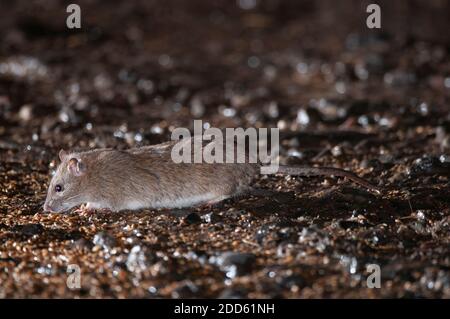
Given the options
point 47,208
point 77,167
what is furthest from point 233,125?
point 47,208

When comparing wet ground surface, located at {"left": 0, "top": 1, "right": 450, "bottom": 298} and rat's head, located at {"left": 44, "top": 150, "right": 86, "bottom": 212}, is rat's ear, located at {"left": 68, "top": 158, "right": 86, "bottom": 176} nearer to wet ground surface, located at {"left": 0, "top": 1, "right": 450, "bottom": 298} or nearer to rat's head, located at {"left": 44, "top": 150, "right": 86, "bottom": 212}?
rat's head, located at {"left": 44, "top": 150, "right": 86, "bottom": 212}

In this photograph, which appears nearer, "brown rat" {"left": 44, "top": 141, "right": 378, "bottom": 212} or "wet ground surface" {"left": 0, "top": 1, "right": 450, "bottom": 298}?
"wet ground surface" {"left": 0, "top": 1, "right": 450, "bottom": 298}

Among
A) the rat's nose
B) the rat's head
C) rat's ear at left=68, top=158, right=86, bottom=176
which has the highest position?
rat's ear at left=68, top=158, right=86, bottom=176

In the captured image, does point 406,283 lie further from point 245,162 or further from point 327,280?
point 245,162

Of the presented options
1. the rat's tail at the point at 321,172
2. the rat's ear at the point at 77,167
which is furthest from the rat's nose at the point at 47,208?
the rat's tail at the point at 321,172

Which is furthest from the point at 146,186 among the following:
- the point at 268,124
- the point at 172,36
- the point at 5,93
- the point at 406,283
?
the point at 172,36

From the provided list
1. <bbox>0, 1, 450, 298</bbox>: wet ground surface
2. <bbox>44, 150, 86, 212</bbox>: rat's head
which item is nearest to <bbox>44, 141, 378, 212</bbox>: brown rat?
<bbox>44, 150, 86, 212</bbox>: rat's head

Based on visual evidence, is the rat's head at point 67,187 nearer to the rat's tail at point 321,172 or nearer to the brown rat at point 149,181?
the brown rat at point 149,181
